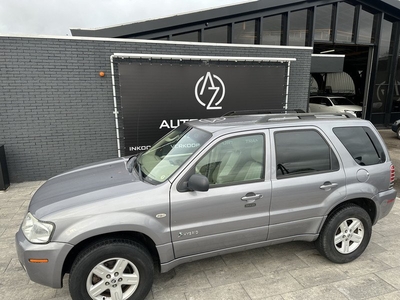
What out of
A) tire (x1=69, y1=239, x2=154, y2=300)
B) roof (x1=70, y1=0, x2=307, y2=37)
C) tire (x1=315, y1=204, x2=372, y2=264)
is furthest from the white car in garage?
tire (x1=69, y1=239, x2=154, y2=300)

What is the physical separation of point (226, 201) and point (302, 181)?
921mm

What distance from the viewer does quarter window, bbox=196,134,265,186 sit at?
8.87 ft

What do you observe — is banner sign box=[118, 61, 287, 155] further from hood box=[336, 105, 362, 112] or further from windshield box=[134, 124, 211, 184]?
hood box=[336, 105, 362, 112]

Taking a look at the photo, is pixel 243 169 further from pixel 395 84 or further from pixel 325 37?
pixel 395 84

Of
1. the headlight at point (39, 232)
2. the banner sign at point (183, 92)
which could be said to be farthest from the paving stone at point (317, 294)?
the banner sign at point (183, 92)

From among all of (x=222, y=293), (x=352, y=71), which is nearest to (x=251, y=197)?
(x=222, y=293)

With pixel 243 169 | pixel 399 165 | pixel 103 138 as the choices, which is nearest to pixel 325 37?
pixel 399 165

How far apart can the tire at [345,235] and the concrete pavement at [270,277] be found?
14cm

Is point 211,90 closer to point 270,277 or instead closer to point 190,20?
point 190,20

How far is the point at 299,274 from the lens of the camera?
3016mm

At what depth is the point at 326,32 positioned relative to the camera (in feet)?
39.1

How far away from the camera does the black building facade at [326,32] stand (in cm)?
871

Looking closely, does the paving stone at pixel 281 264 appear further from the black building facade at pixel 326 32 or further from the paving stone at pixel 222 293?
the black building facade at pixel 326 32

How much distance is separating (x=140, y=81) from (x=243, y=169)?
465 cm
